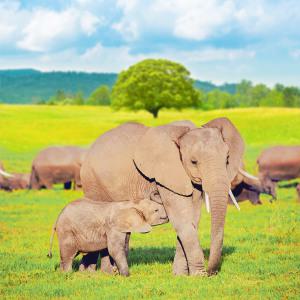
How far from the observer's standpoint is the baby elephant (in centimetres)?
1171

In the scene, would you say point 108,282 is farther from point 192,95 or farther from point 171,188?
point 192,95

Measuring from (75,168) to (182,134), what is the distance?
2194 cm

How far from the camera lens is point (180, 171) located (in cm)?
1118

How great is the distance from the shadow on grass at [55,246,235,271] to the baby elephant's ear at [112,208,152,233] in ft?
5.54

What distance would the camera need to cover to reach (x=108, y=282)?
11312 mm

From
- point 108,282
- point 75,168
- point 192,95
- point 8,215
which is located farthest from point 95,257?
point 192,95

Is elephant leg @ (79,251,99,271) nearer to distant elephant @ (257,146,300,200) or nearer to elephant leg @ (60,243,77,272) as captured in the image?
elephant leg @ (60,243,77,272)

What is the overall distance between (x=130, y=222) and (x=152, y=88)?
86.5 metres

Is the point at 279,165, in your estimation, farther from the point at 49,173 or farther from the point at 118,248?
the point at 118,248

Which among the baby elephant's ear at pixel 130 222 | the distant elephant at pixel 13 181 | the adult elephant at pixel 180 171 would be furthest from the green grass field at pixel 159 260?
the distant elephant at pixel 13 181

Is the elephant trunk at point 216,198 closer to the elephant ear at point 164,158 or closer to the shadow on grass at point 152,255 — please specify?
the elephant ear at point 164,158

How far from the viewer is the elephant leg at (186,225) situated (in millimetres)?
11250

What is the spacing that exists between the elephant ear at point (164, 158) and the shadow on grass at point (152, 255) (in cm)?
252

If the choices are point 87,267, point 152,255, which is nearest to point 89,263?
point 87,267
